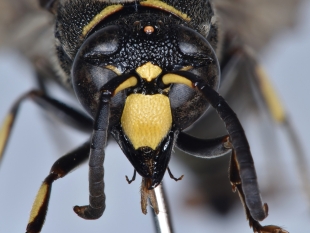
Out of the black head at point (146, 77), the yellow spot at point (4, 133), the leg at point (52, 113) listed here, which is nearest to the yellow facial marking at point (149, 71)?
the black head at point (146, 77)

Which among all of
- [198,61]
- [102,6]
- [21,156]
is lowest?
[198,61]

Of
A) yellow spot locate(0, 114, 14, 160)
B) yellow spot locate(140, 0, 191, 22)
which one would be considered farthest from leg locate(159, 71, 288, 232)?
yellow spot locate(0, 114, 14, 160)

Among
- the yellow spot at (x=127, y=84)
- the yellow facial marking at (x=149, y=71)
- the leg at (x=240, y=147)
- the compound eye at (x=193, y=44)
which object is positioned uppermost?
the compound eye at (x=193, y=44)

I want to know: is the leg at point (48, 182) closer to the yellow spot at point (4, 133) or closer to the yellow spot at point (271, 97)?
the yellow spot at point (4, 133)

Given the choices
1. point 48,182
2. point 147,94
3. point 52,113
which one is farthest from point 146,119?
point 52,113

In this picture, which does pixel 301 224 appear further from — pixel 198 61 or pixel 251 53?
pixel 198 61

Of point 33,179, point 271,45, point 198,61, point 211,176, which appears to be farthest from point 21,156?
point 198,61

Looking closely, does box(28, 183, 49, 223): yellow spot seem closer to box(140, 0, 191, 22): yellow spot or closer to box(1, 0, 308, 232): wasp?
box(1, 0, 308, 232): wasp
